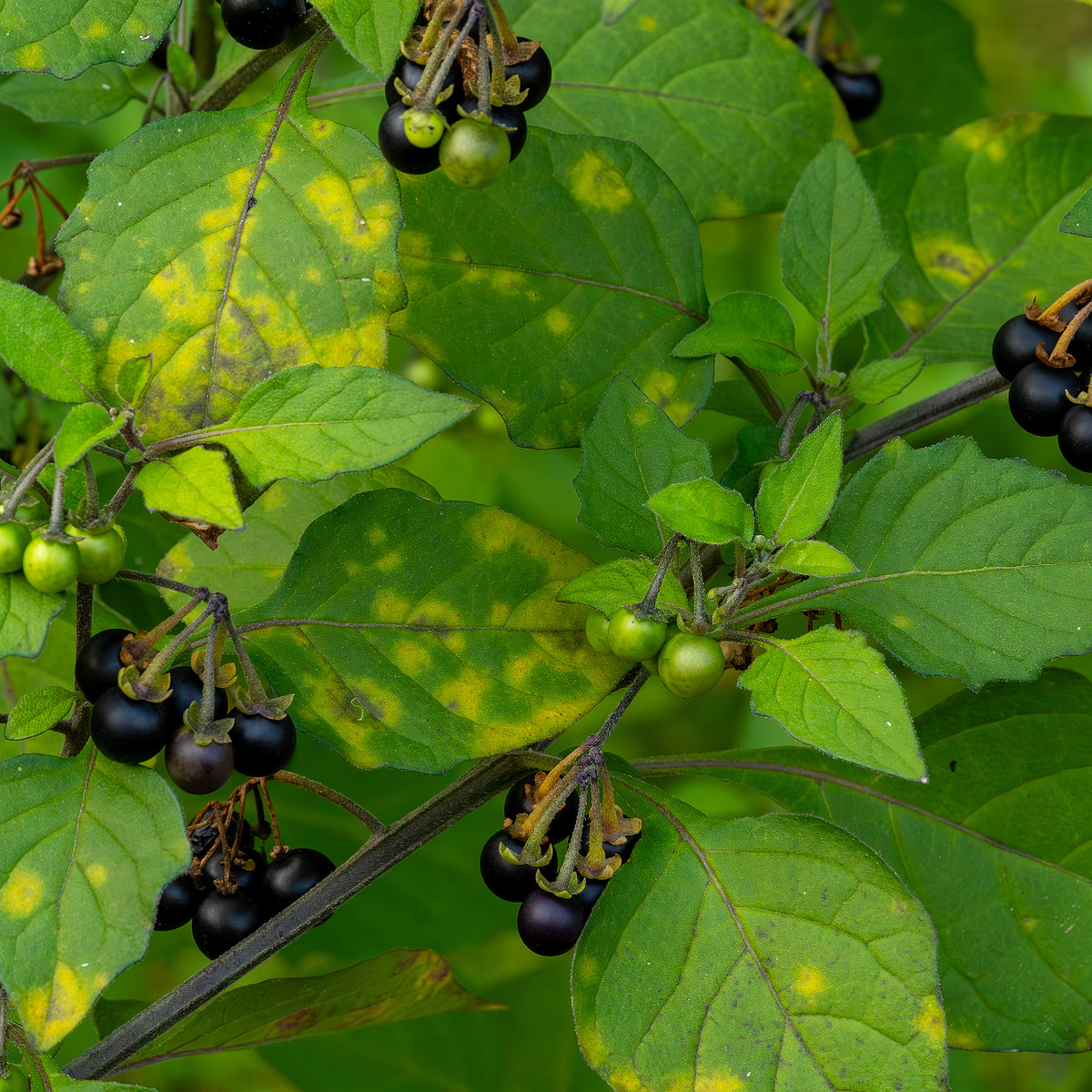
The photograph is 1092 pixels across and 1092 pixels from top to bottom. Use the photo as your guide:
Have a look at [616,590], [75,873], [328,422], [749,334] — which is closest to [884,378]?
[749,334]

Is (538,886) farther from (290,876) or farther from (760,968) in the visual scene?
(290,876)

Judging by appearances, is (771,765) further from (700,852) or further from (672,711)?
(672,711)

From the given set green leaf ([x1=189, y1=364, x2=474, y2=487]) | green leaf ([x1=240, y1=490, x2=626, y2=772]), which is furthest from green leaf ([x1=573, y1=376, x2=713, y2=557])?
green leaf ([x1=189, y1=364, x2=474, y2=487])

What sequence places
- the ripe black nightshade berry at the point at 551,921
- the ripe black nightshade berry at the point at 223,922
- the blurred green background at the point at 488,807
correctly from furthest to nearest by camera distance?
1. the blurred green background at the point at 488,807
2. the ripe black nightshade berry at the point at 223,922
3. the ripe black nightshade berry at the point at 551,921

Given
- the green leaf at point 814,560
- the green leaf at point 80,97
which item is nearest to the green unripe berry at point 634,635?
the green leaf at point 814,560

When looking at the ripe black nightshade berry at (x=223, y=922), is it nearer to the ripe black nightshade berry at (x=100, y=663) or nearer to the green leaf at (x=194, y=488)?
the ripe black nightshade berry at (x=100, y=663)

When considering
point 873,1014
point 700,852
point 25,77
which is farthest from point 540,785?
point 25,77
